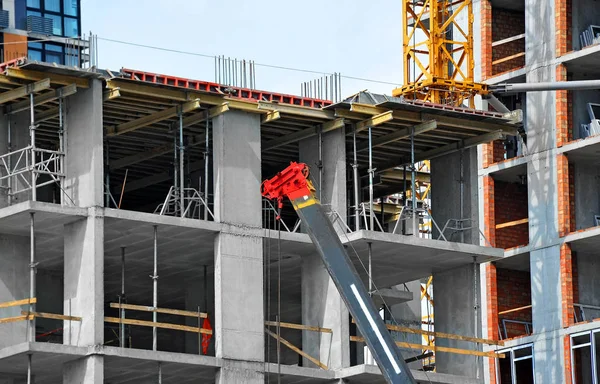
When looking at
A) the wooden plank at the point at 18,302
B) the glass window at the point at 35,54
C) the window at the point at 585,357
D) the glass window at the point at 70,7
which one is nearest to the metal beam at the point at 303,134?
the wooden plank at the point at 18,302

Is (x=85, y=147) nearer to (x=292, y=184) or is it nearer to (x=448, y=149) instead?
(x=292, y=184)

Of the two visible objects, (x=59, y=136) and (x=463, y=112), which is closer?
(x=59, y=136)

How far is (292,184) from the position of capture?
2128 inches

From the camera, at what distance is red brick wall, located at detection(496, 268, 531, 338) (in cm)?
8169

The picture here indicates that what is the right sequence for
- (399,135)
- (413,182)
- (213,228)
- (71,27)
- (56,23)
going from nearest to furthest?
(213,228)
(413,182)
(399,135)
(56,23)
(71,27)

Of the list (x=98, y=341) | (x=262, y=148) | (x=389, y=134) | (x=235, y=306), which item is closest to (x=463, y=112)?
(x=389, y=134)


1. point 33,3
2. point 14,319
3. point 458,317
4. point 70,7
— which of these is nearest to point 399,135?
point 458,317

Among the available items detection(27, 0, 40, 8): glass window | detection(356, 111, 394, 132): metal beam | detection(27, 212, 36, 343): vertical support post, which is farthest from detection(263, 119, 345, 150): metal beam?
detection(27, 0, 40, 8): glass window

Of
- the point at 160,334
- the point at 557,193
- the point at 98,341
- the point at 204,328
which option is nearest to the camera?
the point at 98,341

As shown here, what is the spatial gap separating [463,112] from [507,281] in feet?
75.8

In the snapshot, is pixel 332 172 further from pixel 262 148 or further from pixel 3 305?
pixel 3 305

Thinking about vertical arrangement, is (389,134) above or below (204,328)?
above

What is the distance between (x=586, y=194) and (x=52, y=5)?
53765 mm

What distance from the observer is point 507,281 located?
3243 inches
